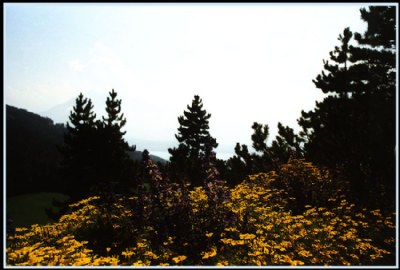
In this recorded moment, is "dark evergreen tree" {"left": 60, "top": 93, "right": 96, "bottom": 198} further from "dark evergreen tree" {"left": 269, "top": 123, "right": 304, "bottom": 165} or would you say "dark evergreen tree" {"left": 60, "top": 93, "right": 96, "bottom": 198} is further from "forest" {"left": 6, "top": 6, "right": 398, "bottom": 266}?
"dark evergreen tree" {"left": 269, "top": 123, "right": 304, "bottom": 165}

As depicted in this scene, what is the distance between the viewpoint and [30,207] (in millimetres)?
24797

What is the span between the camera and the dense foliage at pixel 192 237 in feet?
20.7

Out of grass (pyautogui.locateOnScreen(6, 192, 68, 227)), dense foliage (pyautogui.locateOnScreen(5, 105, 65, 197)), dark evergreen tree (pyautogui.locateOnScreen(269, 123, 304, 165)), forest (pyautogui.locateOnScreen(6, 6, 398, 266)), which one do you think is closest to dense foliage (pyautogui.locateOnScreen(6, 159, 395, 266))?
forest (pyautogui.locateOnScreen(6, 6, 398, 266))

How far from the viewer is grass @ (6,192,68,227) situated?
74.6ft

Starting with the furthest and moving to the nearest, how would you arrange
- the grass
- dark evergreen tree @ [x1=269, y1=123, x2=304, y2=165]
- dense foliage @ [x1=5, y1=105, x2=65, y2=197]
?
dense foliage @ [x1=5, y1=105, x2=65, y2=197] → the grass → dark evergreen tree @ [x1=269, y1=123, x2=304, y2=165]

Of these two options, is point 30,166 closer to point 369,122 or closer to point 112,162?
point 112,162

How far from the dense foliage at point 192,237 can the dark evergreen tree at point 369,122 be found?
1.03 meters

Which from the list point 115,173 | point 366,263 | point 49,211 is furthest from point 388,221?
point 49,211

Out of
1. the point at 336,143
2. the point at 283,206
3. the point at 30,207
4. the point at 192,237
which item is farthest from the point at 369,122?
the point at 30,207

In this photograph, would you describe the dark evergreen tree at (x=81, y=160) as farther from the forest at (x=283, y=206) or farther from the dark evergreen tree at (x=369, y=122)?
Result: the dark evergreen tree at (x=369, y=122)

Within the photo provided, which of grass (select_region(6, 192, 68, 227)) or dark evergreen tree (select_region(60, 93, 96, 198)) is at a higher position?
dark evergreen tree (select_region(60, 93, 96, 198))

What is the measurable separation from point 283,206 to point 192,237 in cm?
405

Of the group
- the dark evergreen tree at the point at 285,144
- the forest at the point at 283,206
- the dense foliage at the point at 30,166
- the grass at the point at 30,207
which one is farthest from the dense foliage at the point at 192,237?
the dense foliage at the point at 30,166

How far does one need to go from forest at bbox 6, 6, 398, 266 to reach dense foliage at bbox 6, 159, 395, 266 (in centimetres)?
3
